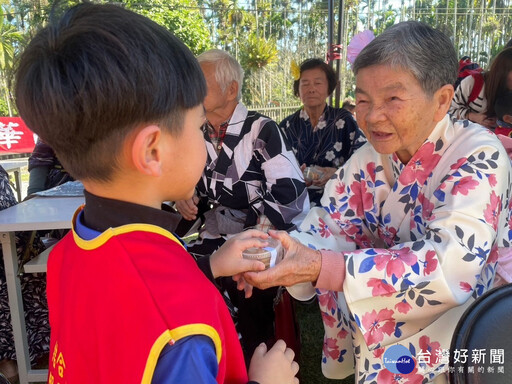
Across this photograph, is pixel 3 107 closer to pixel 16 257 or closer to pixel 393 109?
pixel 16 257

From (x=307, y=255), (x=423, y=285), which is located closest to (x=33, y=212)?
(x=307, y=255)

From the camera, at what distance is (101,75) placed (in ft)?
2.33

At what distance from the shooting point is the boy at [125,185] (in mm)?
699

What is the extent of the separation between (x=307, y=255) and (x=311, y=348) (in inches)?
66.6

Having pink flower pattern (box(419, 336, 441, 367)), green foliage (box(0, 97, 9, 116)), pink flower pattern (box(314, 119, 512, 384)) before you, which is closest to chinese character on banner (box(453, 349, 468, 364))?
pink flower pattern (box(314, 119, 512, 384))

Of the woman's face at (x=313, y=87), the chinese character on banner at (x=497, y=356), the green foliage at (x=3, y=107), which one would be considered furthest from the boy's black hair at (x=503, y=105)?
the green foliage at (x=3, y=107)

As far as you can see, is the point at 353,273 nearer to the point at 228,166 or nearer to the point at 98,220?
the point at 98,220

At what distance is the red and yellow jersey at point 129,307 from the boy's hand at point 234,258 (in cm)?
34

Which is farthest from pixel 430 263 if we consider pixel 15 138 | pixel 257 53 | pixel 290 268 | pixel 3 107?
pixel 257 53

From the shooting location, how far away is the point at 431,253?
1.29 m

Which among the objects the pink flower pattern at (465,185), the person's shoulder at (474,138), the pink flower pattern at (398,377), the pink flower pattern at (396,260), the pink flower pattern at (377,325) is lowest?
the pink flower pattern at (398,377)

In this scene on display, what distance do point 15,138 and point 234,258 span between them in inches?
357

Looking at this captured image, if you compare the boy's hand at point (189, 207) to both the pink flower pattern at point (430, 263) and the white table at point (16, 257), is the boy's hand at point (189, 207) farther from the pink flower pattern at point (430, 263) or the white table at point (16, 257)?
the pink flower pattern at point (430, 263)

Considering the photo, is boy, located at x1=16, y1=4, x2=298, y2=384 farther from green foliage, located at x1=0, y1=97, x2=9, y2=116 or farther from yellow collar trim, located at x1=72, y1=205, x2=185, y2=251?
green foliage, located at x1=0, y1=97, x2=9, y2=116
